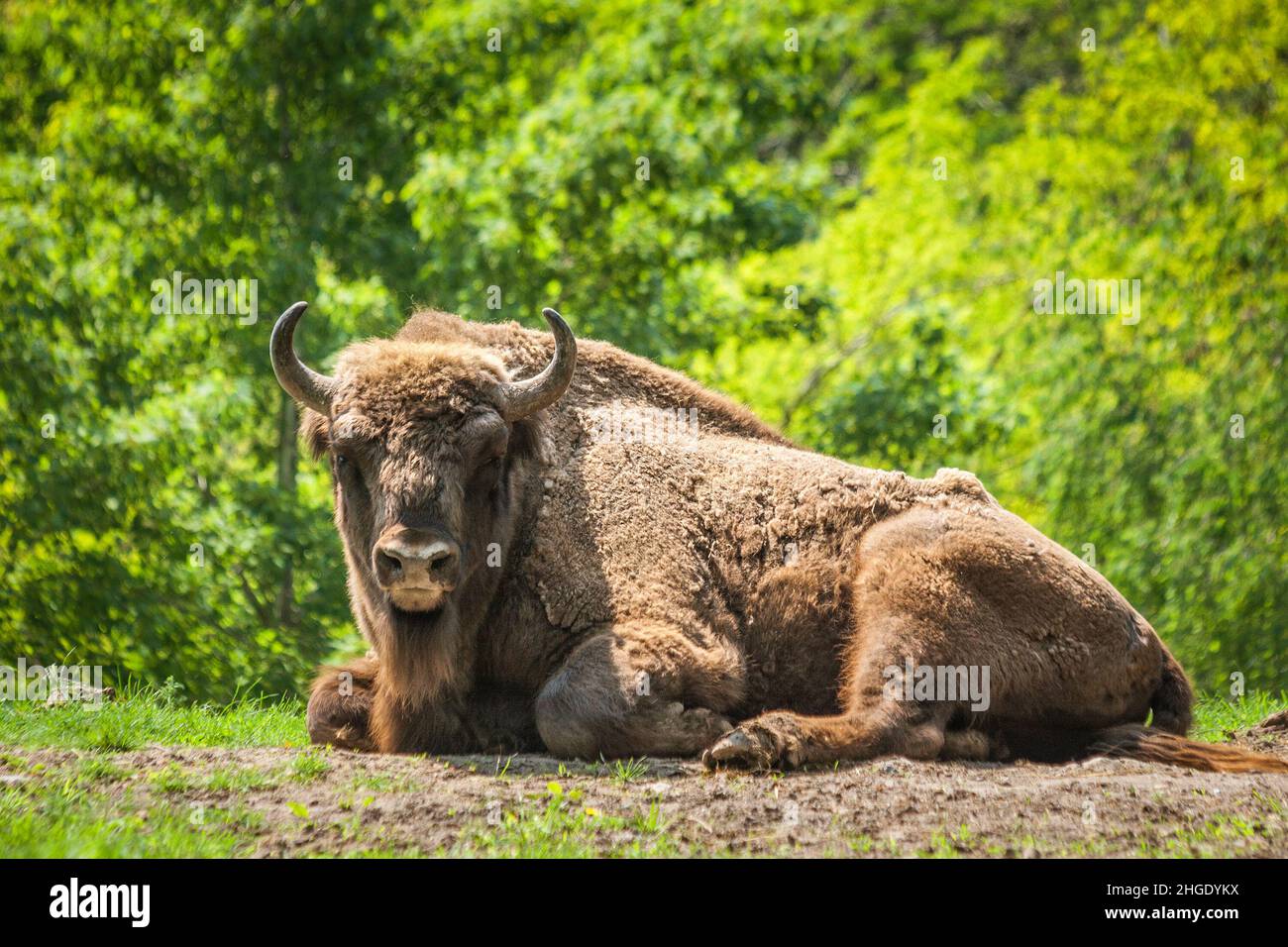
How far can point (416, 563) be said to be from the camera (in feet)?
20.3

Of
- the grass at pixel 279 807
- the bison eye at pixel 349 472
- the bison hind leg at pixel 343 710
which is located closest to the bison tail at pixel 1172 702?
the grass at pixel 279 807

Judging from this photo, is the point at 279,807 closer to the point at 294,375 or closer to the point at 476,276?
the point at 294,375

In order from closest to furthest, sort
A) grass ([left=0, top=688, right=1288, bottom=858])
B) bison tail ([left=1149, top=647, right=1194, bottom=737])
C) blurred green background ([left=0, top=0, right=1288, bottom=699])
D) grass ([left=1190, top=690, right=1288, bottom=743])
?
grass ([left=0, top=688, right=1288, bottom=858])
bison tail ([left=1149, top=647, right=1194, bottom=737])
grass ([left=1190, top=690, right=1288, bottom=743])
blurred green background ([left=0, top=0, right=1288, bottom=699])

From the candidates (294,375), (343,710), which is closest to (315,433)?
(294,375)

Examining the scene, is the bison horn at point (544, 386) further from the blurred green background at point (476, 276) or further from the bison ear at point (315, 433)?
the blurred green background at point (476, 276)

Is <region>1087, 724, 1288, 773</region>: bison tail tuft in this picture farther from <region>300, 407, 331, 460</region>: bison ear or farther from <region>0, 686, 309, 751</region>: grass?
<region>300, 407, 331, 460</region>: bison ear

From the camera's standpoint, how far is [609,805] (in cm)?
541

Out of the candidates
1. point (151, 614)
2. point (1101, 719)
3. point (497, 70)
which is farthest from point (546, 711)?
point (497, 70)

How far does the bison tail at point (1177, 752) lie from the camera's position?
257 inches

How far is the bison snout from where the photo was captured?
6.15m

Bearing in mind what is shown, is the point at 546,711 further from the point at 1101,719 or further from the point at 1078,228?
the point at 1078,228

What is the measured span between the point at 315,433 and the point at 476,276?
25.5 ft

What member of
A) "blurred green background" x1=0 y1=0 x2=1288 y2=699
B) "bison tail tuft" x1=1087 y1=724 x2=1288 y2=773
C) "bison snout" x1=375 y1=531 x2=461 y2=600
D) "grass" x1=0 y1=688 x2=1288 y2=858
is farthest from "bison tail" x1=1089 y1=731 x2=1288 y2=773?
"blurred green background" x1=0 y1=0 x2=1288 y2=699

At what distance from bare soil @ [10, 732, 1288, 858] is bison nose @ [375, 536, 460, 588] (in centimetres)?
85
